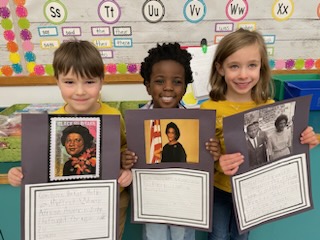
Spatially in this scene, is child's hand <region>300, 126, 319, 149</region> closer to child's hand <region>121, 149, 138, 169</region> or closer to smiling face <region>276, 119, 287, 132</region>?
smiling face <region>276, 119, 287, 132</region>

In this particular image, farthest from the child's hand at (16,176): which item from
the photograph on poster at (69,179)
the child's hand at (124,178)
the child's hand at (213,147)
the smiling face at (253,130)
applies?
the smiling face at (253,130)

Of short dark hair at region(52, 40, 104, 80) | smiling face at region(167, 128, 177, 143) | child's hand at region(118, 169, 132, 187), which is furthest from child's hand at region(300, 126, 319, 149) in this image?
short dark hair at region(52, 40, 104, 80)

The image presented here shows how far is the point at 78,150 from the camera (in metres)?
0.64

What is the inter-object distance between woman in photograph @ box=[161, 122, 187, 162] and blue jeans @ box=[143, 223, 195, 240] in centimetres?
24

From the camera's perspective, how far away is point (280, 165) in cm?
74

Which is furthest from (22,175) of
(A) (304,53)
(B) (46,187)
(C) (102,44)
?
(A) (304,53)

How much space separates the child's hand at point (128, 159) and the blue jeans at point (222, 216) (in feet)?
1.03

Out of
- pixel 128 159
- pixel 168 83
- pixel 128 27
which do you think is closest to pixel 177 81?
pixel 168 83

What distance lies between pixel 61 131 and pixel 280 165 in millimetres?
576

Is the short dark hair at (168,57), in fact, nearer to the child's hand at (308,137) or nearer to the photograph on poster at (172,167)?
the photograph on poster at (172,167)

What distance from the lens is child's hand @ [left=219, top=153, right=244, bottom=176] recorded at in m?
0.68

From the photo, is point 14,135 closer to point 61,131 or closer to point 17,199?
point 17,199

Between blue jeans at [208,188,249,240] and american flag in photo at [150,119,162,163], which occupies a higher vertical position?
american flag in photo at [150,119,162,163]

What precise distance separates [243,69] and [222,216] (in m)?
0.45
